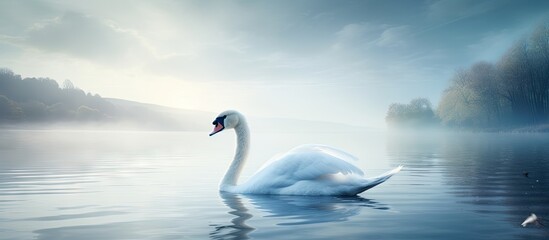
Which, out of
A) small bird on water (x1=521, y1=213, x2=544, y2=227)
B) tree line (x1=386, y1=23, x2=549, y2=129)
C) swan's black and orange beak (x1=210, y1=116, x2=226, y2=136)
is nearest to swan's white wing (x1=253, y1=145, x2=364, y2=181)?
swan's black and orange beak (x1=210, y1=116, x2=226, y2=136)

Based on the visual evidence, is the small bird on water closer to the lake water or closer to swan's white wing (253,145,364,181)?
the lake water

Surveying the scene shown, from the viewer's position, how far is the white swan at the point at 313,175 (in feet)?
29.5

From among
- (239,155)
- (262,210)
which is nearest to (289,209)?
(262,210)

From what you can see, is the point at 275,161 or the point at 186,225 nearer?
the point at 186,225

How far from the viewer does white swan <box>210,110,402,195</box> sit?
8984 mm

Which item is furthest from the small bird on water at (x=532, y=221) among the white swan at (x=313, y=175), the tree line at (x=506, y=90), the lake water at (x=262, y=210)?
the tree line at (x=506, y=90)

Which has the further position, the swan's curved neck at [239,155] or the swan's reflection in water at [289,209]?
the swan's curved neck at [239,155]

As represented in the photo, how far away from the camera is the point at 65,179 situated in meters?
13.7

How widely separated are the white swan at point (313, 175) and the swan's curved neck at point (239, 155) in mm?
730

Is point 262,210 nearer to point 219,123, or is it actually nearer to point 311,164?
point 311,164

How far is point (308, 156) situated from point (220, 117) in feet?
8.67

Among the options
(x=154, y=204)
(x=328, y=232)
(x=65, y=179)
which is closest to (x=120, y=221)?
(x=154, y=204)

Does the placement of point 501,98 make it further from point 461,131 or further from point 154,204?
point 154,204

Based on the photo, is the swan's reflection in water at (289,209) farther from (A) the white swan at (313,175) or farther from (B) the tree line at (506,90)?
(B) the tree line at (506,90)
